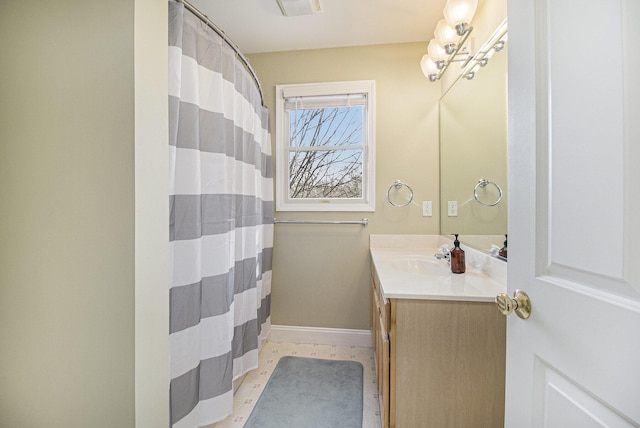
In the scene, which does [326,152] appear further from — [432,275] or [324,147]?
[432,275]

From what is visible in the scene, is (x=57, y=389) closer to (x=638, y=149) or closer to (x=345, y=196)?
(x=638, y=149)

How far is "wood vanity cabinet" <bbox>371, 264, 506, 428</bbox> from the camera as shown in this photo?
1083 millimetres

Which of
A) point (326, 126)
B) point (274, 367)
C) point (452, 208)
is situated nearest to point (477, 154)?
point (452, 208)

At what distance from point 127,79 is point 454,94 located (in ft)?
6.27

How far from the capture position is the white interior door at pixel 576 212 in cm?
40

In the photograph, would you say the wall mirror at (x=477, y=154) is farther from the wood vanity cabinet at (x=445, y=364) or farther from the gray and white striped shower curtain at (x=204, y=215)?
the gray and white striped shower curtain at (x=204, y=215)

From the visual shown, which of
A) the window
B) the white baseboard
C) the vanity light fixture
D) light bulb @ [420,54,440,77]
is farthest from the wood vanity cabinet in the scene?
light bulb @ [420,54,440,77]

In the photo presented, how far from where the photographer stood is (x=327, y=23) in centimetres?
195

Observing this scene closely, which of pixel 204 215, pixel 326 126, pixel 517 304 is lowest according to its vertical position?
pixel 517 304

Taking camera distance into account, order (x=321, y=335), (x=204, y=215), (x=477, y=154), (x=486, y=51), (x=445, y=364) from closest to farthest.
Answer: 1. (x=445, y=364)
2. (x=204, y=215)
3. (x=486, y=51)
4. (x=477, y=154)
5. (x=321, y=335)

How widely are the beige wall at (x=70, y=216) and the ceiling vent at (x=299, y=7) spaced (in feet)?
4.24

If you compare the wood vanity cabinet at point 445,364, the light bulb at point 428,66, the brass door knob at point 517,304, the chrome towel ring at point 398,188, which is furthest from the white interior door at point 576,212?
the chrome towel ring at point 398,188

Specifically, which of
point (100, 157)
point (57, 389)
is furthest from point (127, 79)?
point (57, 389)

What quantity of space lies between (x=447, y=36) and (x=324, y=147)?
114 cm
